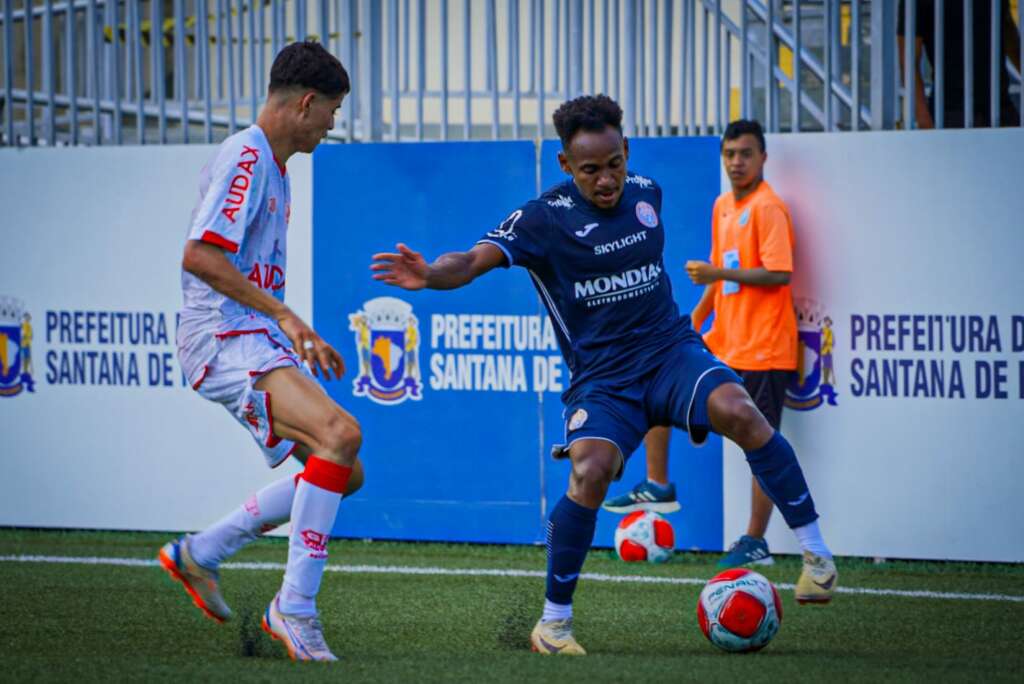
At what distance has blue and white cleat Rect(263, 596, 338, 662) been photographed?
4859 millimetres

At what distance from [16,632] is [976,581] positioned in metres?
4.43

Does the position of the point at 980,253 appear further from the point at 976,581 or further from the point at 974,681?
the point at 974,681

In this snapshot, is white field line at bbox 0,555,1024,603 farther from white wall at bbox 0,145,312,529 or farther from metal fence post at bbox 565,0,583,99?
metal fence post at bbox 565,0,583,99

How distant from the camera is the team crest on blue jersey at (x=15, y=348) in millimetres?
8820

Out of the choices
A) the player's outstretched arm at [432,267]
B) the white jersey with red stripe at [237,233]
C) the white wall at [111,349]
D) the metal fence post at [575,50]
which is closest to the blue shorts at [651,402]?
the player's outstretched arm at [432,267]

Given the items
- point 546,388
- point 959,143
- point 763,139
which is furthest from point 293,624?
point 959,143

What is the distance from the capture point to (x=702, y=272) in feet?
24.3

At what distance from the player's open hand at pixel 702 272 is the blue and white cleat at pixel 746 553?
1.32 m

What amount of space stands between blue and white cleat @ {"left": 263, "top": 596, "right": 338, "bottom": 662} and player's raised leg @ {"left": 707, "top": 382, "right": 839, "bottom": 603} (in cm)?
158

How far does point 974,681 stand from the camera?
4.53 m

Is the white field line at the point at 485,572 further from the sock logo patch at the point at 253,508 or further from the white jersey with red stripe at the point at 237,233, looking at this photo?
the white jersey with red stripe at the point at 237,233

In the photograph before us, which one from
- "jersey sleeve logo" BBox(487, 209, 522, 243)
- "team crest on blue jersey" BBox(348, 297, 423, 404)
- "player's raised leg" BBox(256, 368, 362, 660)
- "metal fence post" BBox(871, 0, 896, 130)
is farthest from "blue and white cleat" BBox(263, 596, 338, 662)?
"metal fence post" BBox(871, 0, 896, 130)

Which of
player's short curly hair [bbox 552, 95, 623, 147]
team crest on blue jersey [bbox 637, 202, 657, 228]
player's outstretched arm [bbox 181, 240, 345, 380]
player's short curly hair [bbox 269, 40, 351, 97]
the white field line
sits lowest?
the white field line

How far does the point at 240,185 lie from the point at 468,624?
6.76ft
